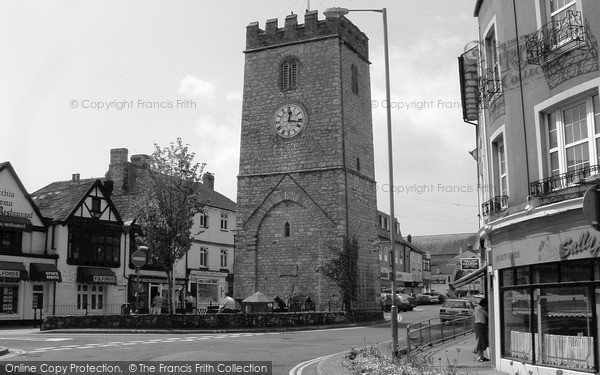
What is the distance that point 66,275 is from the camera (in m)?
41.8

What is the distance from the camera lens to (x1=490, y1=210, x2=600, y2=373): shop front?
12156 mm

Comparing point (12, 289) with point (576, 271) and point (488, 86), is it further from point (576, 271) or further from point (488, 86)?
point (576, 271)

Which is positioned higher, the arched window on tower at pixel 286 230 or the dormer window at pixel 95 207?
the dormer window at pixel 95 207

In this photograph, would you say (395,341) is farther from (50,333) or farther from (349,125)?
(349,125)

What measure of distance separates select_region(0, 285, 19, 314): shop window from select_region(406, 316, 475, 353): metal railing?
81.2 feet

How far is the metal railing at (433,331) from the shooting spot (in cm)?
1955

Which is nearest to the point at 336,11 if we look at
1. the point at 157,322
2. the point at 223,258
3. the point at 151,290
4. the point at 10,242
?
the point at 157,322

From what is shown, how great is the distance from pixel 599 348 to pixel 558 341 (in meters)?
1.21

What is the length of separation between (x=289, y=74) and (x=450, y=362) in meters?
29.7

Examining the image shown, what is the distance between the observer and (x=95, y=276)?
42875mm

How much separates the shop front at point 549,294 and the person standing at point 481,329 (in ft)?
6.77

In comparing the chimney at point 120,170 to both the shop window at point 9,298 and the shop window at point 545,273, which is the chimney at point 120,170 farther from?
the shop window at point 545,273

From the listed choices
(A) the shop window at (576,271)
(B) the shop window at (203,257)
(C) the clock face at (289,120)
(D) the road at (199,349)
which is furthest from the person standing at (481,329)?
(B) the shop window at (203,257)

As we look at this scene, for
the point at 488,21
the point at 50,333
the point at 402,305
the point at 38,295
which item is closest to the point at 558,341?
the point at 488,21
